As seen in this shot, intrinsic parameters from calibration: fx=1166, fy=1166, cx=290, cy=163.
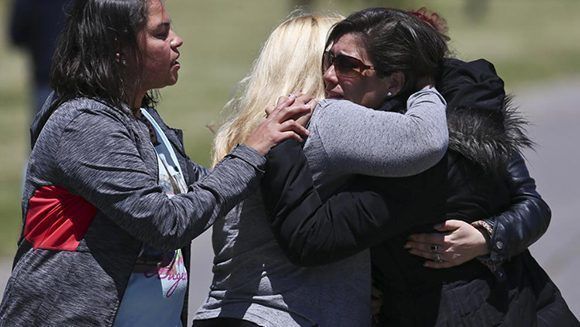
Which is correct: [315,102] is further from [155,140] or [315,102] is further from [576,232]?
[576,232]

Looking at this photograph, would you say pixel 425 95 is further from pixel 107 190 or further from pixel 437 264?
pixel 107 190

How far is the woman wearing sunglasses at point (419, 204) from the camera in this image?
293 cm

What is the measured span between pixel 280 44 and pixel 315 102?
26 cm

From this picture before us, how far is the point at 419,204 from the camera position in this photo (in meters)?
2.99

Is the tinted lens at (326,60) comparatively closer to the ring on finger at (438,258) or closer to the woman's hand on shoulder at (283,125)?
the woman's hand on shoulder at (283,125)

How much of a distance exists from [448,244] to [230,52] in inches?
551

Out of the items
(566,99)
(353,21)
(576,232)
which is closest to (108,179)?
(353,21)

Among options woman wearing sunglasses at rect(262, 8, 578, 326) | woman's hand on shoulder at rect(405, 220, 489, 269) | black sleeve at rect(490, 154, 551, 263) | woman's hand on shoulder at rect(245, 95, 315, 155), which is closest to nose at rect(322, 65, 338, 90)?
woman wearing sunglasses at rect(262, 8, 578, 326)

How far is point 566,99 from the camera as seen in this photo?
13.0m

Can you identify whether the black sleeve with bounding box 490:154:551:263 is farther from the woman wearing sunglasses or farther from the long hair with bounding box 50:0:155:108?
the long hair with bounding box 50:0:155:108

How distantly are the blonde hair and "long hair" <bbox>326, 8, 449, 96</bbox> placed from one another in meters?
0.09

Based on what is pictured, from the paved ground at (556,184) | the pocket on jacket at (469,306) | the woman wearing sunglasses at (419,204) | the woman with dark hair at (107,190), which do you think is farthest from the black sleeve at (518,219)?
the paved ground at (556,184)

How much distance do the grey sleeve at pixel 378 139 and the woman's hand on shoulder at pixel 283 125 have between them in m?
0.04

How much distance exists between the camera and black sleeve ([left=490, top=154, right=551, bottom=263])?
3115 mm
